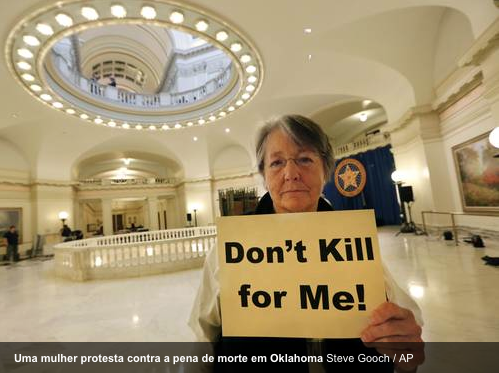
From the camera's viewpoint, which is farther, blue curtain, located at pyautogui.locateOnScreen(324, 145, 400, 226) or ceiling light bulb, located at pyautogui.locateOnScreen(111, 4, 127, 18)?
blue curtain, located at pyautogui.locateOnScreen(324, 145, 400, 226)

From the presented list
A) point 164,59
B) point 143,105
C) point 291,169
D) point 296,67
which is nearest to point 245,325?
point 291,169

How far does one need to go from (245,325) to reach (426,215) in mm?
9040

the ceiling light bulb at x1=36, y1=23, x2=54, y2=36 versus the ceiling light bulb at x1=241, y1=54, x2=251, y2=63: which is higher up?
the ceiling light bulb at x1=36, y1=23, x2=54, y2=36

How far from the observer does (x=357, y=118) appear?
1315 centimetres

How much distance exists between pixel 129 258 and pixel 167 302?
280cm

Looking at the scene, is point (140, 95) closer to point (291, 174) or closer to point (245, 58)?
point (245, 58)

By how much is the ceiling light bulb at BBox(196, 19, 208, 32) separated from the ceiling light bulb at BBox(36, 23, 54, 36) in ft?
10.6

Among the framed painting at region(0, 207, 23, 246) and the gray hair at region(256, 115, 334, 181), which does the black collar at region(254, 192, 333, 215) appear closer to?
the gray hair at region(256, 115, 334, 181)

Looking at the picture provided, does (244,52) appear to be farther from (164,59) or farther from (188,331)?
→ (164,59)

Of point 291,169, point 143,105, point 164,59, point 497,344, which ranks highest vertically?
point 164,59

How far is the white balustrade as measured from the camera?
5.62 metres

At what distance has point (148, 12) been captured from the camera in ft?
15.6

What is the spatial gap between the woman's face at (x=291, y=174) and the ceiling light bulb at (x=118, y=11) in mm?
5768

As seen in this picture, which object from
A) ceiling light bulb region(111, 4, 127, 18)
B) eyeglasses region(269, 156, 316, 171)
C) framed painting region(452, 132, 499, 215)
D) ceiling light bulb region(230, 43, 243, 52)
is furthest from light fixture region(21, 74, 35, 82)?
framed painting region(452, 132, 499, 215)
